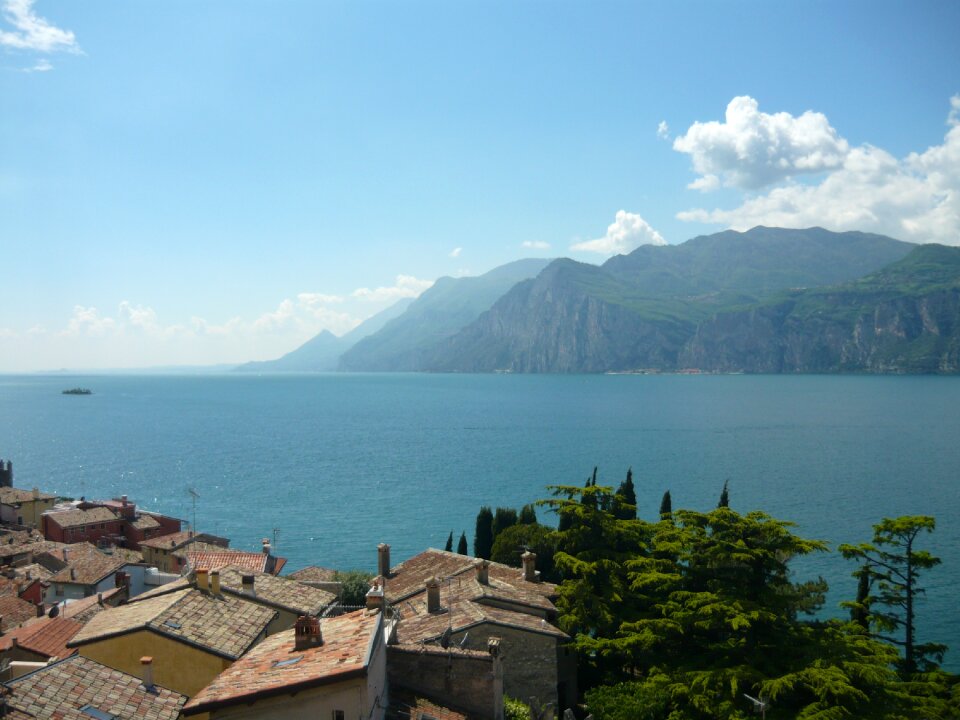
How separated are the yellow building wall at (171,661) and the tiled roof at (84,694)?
3.84 ft

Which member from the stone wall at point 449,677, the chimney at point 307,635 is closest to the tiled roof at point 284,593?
the stone wall at point 449,677

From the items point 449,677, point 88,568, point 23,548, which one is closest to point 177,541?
point 23,548

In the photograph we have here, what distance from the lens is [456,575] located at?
31.0 m

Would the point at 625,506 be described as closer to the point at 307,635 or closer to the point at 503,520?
the point at 503,520

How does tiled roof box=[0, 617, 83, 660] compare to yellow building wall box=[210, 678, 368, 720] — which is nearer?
yellow building wall box=[210, 678, 368, 720]

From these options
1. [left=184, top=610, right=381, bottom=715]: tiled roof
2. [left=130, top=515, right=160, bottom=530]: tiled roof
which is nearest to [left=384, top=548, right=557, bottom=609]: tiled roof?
[left=184, top=610, right=381, bottom=715]: tiled roof

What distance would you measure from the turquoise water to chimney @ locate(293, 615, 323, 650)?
38649 millimetres

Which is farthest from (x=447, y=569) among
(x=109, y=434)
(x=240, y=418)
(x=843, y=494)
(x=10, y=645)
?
(x=240, y=418)

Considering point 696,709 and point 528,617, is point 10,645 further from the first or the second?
point 696,709

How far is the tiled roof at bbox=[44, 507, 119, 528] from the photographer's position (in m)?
61.0

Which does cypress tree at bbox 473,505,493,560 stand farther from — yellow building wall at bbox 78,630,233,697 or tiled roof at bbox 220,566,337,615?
yellow building wall at bbox 78,630,233,697

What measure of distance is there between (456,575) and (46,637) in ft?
47.7

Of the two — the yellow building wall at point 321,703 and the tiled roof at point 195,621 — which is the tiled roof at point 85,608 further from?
the yellow building wall at point 321,703

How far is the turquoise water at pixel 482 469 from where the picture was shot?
7019cm
